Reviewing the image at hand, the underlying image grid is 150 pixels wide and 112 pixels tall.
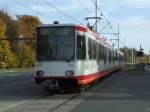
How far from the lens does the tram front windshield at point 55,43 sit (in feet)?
78.6

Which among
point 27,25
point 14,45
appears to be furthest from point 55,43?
point 27,25

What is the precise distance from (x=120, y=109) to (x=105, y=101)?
11.1 ft

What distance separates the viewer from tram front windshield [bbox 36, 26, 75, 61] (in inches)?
944

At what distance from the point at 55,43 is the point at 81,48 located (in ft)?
4.44

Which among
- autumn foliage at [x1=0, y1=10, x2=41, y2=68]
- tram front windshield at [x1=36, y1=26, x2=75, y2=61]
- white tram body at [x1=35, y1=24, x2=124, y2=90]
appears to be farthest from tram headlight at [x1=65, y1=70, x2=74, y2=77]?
autumn foliage at [x1=0, y1=10, x2=41, y2=68]

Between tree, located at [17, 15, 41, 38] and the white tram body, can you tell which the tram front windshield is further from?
tree, located at [17, 15, 41, 38]

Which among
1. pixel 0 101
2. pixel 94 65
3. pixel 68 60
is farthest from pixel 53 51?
pixel 94 65

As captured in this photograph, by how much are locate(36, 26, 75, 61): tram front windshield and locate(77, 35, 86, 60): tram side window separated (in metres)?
0.39

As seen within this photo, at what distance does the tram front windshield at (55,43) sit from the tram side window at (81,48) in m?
0.39

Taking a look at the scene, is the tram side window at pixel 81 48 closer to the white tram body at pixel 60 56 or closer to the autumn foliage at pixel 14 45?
the white tram body at pixel 60 56

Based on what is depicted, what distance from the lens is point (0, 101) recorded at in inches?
842

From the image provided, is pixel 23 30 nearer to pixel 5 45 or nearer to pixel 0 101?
pixel 5 45

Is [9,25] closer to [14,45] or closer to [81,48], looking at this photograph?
[14,45]

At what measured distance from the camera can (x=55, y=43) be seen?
24.1 m
